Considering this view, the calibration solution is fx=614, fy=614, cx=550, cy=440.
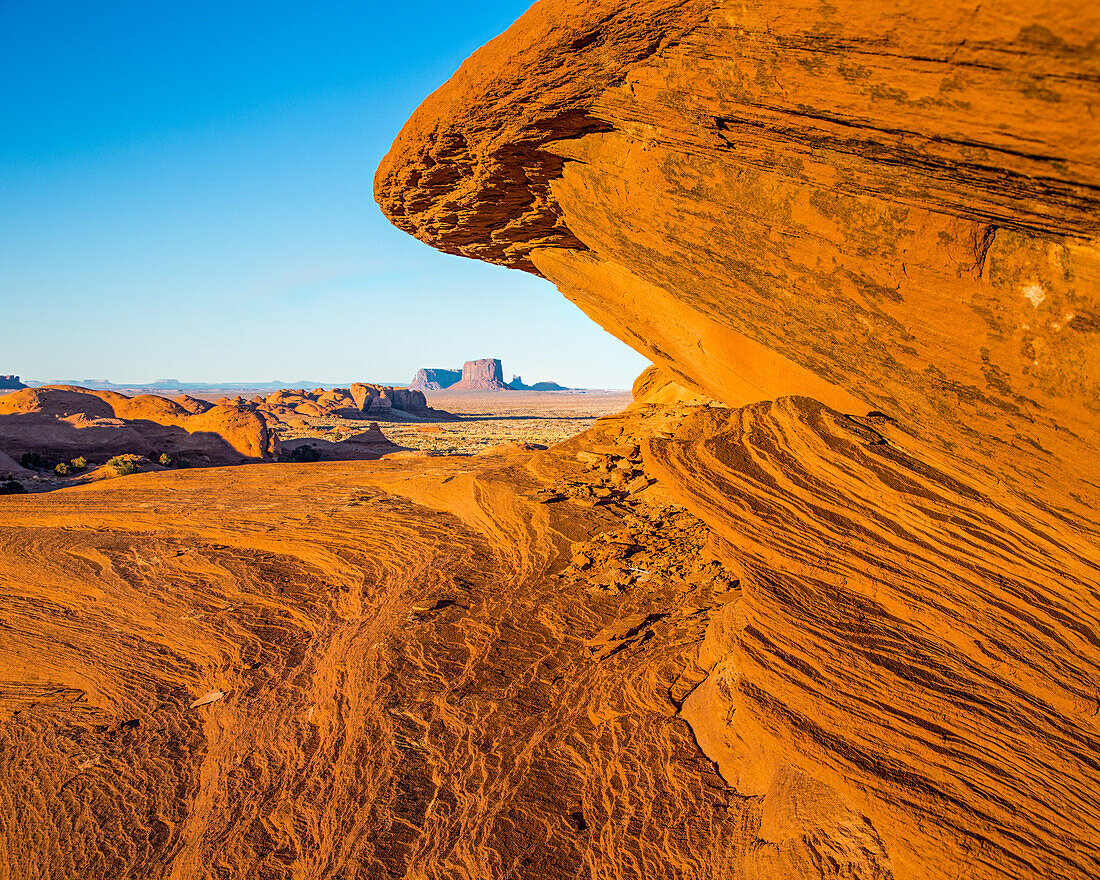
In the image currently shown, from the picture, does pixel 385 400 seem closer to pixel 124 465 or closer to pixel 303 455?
pixel 303 455

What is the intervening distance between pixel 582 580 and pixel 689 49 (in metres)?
5.94

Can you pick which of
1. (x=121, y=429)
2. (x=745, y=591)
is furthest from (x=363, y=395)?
(x=745, y=591)

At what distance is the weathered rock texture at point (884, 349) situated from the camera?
130 inches

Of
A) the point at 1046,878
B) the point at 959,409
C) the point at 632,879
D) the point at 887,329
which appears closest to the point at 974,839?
the point at 1046,878

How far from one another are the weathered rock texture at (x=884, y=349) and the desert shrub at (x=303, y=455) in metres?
24.0

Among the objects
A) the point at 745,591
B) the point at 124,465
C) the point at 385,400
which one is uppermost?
the point at 385,400

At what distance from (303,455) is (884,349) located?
27.5m

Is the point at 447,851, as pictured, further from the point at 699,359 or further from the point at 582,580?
the point at 699,359

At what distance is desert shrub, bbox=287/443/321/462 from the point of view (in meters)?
28.3

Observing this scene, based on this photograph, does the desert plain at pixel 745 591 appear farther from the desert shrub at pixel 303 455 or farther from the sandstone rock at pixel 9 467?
the desert shrub at pixel 303 455

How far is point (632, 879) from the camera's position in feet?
13.0

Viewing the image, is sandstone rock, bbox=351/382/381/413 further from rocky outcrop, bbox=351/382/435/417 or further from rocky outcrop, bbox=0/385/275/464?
rocky outcrop, bbox=0/385/275/464

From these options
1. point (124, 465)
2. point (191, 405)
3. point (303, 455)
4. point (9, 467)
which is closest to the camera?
point (124, 465)

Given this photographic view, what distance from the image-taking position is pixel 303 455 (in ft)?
93.7
